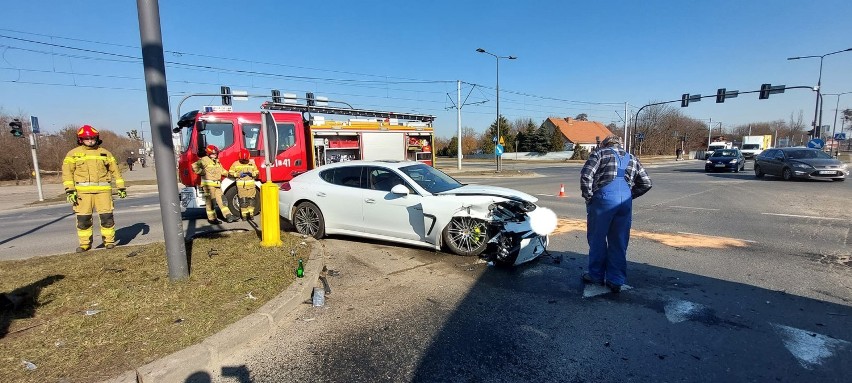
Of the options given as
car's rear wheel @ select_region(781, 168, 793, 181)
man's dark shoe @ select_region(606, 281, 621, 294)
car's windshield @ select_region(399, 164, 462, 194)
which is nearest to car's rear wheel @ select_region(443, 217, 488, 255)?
car's windshield @ select_region(399, 164, 462, 194)

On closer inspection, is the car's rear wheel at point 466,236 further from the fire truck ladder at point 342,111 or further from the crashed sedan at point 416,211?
the fire truck ladder at point 342,111

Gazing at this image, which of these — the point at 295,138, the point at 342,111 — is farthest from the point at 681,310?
the point at 342,111

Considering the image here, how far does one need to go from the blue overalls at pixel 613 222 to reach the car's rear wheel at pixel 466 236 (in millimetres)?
1506

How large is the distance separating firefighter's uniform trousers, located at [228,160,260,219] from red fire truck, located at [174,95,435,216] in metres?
0.44

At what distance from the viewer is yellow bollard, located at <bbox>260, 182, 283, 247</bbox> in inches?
228

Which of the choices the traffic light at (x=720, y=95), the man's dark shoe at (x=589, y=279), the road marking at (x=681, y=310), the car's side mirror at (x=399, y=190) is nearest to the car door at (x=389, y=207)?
the car's side mirror at (x=399, y=190)

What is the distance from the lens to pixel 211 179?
830 centimetres

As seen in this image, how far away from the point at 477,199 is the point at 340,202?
2.36 m

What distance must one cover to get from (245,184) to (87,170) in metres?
2.82

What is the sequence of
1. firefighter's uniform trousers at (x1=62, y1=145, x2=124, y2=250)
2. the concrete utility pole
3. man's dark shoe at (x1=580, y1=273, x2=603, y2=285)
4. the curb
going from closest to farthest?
the curb
the concrete utility pole
man's dark shoe at (x1=580, y1=273, x2=603, y2=285)
firefighter's uniform trousers at (x1=62, y1=145, x2=124, y2=250)

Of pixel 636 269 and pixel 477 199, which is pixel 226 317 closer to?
pixel 477 199

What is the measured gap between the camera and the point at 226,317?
11.1 feet

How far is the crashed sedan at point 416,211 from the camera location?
16.8ft

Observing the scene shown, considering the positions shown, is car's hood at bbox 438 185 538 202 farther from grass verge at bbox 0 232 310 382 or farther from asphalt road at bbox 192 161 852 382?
grass verge at bbox 0 232 310 382
